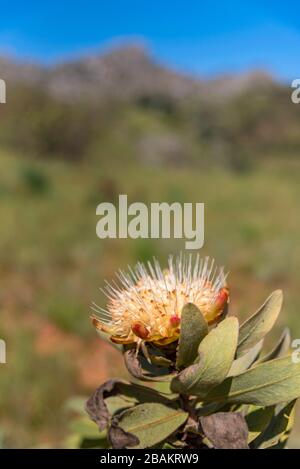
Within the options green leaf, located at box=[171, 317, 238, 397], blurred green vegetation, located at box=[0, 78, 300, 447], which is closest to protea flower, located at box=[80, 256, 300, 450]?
green leaf, located at box=[171, 317, 238, 397]

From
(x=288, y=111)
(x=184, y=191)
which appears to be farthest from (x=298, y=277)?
(x=288, y=111)

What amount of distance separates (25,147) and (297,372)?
22.7m

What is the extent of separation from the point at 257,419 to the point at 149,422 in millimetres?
183

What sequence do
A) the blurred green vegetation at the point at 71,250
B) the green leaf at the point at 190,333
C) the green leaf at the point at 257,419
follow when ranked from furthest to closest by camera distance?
the blurred green vegetation at the point at 71,250
the green leaf at the point at 257,419
the green leaf at the point at 190,333

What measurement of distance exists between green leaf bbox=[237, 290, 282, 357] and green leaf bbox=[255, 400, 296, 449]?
122mm

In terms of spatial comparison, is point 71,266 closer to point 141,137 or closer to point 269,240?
point 269,240

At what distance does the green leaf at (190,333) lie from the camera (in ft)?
3.05

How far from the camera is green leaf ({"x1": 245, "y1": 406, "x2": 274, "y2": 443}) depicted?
104cm

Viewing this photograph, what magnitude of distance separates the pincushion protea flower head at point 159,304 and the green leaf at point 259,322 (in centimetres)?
6

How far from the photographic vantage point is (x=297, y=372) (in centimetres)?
97

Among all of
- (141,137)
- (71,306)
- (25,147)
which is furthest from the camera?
(141,137)

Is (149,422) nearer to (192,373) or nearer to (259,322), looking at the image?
(192,373)

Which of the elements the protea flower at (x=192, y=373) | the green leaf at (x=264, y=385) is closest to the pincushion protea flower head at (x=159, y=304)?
the protea flower at (x=192, y=373)

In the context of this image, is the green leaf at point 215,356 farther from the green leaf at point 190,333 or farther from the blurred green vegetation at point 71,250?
the blurred green vegetation at point 71,250
